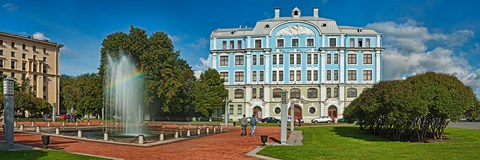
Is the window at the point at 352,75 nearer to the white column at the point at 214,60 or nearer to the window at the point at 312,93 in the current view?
the window at the point at 312,93

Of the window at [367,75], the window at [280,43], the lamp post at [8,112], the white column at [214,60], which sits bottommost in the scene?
the lamp post at [8,112]

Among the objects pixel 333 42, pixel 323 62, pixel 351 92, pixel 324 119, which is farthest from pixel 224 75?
pixel 351 92

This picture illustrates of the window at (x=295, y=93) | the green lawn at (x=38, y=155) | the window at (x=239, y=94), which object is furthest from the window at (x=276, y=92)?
the green lawn at (x=38, y=155)

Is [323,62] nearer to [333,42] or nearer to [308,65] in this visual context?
[308,65]

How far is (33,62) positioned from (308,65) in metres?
59.9

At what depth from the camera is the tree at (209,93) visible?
66250mm

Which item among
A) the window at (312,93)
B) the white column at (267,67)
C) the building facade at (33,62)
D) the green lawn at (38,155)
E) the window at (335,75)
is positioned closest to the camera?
the green lawn at (38,155)

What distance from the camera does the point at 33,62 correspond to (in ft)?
300

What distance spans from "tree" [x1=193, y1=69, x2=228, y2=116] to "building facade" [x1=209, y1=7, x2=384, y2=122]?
7.01m

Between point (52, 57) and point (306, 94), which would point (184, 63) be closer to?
point (306, 94)

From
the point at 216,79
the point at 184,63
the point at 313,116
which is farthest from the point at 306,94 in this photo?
the point at 184,63

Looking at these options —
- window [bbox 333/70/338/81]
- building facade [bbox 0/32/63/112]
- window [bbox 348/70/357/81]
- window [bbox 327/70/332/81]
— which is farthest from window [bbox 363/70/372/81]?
building facade [bbox 0/32/63/112]

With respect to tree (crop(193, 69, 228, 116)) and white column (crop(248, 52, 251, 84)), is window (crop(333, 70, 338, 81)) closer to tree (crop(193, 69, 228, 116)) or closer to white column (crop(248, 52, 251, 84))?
white column (crop(248, 52, 251, 84))

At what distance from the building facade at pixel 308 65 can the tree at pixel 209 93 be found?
7.01m
